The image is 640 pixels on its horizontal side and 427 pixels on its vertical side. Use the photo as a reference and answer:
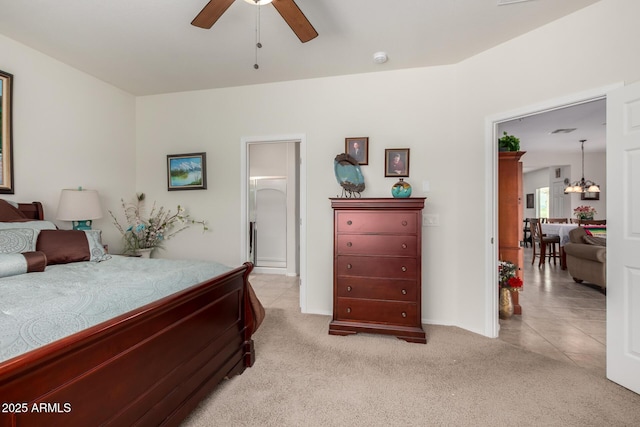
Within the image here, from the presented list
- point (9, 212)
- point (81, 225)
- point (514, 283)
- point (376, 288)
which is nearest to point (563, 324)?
point (514, 283)

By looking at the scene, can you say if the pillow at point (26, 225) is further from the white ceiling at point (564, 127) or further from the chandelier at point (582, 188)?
the chandelier at point (582, 188)

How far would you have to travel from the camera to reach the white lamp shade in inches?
110

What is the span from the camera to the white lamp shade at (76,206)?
2.79 meters

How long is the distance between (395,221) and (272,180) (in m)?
3.26

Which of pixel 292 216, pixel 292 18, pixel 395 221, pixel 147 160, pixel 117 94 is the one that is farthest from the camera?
pixel 292 216

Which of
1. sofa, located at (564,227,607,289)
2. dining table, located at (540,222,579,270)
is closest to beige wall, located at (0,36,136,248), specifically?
sofa, located at (564,227,607,289)

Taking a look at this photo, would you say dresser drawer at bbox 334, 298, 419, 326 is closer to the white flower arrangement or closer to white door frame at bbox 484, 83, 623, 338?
white door frame at bbox 484, 83, 623, 338

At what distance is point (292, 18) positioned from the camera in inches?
71.4

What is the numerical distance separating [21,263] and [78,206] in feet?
4.25

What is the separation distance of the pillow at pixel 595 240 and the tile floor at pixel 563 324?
25.6 inches

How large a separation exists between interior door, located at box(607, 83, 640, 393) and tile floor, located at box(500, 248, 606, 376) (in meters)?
0.29

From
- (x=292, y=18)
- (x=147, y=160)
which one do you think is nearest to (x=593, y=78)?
(x=292, y=18)

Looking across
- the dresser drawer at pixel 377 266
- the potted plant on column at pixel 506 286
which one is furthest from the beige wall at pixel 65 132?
the potted plant on column at pixel 506 286

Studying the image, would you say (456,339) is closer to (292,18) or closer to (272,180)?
(292,18)
